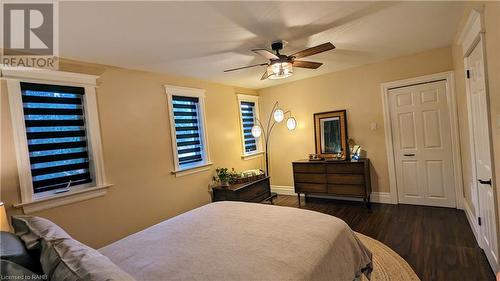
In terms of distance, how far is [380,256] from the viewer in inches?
96.5

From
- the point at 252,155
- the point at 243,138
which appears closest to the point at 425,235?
the point at 252,155

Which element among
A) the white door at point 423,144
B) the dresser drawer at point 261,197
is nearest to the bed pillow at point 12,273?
the dresser drawer at point 261,197

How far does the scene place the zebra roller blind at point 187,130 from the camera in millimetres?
3768

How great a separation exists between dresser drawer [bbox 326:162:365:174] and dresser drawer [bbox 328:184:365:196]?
232 millimetres

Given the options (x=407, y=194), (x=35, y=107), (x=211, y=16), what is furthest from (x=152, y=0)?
(x=407, y=194)

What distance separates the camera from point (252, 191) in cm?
406

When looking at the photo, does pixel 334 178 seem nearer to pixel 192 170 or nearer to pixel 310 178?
pixel 310 178

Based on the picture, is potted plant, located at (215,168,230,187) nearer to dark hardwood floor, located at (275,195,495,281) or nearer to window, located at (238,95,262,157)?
window, located at (238,95,262,157)

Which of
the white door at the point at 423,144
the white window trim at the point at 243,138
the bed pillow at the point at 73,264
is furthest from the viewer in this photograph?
the white window trim at the point at 243,138

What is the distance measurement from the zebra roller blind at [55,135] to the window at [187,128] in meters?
1.18

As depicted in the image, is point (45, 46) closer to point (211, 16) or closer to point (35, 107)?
point (35, 107)

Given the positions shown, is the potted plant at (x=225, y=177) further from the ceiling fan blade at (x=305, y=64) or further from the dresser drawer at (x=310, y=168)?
the ceiling fan blade at (x=305, y=64)

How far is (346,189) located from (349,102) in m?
1.57

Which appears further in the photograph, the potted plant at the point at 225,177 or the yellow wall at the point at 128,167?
the potted plant at the point at 225,177
